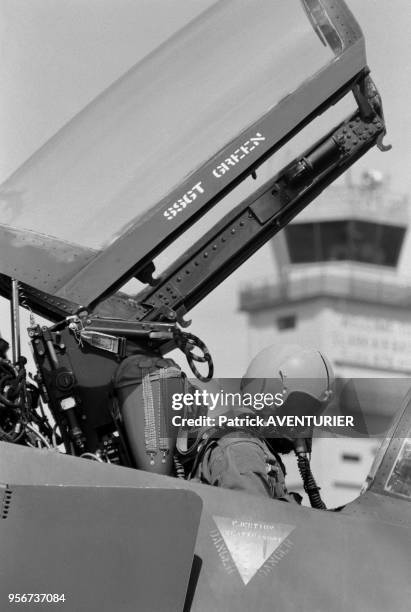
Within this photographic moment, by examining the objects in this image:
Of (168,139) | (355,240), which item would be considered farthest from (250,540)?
(355,240)

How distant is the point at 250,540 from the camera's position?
3988mm

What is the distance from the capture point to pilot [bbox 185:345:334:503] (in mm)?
4535

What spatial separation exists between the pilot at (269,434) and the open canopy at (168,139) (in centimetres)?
78

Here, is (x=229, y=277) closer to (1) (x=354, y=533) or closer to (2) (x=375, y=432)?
(2) (x=375, y=432)

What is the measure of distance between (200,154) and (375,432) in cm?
140

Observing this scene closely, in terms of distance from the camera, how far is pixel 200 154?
5.06 meters

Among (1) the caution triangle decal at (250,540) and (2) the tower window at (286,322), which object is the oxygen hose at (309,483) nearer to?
(2) the tower window at (286,322)

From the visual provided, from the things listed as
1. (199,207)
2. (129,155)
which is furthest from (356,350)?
(129,155)

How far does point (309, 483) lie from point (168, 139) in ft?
5.43

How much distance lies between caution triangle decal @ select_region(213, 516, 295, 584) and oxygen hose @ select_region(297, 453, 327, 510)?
1.21 metres

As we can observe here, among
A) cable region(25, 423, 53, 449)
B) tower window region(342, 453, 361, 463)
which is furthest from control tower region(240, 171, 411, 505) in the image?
cable region(25, 423, 53, 449)

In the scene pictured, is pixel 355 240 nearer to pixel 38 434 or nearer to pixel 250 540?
pixel 38 434

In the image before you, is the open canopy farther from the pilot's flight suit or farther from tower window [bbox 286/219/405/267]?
tower window [bbox 286/219/405/267]

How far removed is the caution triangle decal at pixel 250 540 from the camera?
3.93 meters
